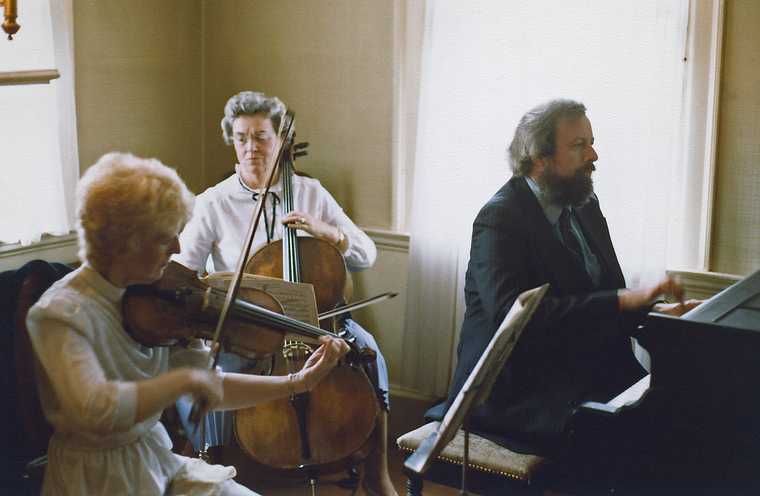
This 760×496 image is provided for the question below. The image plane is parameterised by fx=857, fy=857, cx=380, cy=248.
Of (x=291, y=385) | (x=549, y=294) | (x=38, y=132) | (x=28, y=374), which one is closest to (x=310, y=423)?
(x=291, y=385)

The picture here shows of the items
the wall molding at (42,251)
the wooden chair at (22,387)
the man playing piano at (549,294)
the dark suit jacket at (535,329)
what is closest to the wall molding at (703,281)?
the man playing piano at (549,294)

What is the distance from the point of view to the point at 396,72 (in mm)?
3471

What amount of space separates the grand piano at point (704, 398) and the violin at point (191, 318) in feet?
2.51

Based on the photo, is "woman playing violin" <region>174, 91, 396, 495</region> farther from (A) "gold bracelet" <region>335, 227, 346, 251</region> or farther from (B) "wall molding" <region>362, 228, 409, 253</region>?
(B) "wall molding" <region>362, 228, 409, 253</region>

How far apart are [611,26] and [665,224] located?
710 mm

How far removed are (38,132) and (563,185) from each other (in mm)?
1953

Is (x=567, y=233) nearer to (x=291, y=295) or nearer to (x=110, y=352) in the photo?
(x=291, y=295)

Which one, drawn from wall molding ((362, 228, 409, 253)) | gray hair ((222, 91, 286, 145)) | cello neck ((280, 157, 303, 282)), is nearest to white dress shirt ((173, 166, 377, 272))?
cello neck ((280, 157, 303, 282))

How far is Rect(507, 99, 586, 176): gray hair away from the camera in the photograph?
251 centimetres

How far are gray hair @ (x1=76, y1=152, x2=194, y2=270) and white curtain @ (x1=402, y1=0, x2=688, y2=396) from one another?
6.13 feet

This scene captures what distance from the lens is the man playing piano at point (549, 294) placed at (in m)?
2.25

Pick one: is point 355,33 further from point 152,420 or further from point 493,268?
point 152,420

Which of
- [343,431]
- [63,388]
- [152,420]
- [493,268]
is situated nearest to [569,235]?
[493,268]

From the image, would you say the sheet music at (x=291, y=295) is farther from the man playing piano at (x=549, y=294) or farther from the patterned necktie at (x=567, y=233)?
the patterned necktie at (x=567, y=233)
